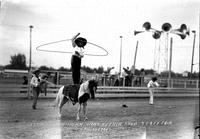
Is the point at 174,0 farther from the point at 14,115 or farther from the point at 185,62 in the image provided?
the point at 14,115

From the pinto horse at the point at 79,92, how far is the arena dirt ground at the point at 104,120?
9 centimetres

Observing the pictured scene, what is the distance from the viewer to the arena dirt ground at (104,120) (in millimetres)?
3789

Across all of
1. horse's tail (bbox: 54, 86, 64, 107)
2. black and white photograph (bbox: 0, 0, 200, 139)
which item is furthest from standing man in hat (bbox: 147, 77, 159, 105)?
horse's tail (bbox: 54, 86, 64, 107)

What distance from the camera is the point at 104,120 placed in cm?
466

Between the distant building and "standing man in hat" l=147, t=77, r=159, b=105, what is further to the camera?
"standing man in hat" l=147, t=77, r=159, b=105

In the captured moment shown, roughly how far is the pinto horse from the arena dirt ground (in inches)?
3.7

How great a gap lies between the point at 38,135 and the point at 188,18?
1.83 m

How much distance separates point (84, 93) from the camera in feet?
14.3

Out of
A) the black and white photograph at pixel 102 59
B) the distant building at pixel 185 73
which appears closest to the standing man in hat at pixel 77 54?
the black and white photograph at pixel 102 59

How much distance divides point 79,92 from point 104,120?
2.13 feet

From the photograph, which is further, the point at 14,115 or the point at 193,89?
the point at 14,115

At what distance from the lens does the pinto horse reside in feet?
12.4

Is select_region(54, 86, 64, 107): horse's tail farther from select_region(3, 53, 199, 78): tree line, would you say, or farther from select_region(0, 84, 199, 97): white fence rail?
select_region(3, 53, 199, 78): tree line

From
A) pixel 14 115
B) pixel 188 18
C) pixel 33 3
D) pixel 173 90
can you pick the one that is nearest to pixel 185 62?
pixel 188 18
